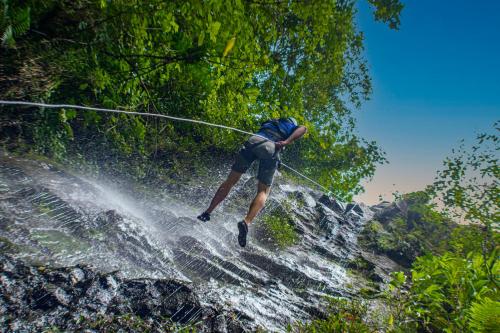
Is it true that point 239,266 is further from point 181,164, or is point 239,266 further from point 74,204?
point 181,164

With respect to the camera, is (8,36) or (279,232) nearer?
(8,36)

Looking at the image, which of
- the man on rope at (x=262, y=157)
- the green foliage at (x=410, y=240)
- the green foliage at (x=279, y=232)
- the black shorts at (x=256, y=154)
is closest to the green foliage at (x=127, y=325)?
the man on rope at (x=262, y=157)

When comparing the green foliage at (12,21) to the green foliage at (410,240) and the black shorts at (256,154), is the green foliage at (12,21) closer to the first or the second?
the black shorts at (256,154)

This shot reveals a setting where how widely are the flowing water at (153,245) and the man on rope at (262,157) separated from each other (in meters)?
1.04

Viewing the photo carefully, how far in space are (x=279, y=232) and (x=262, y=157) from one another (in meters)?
3.58

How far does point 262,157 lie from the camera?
5.64 m

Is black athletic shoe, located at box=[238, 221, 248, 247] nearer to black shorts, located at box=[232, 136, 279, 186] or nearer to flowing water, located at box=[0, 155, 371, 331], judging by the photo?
flowing water, located at box=[0, 155, 371, 331]

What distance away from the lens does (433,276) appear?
3184 mm

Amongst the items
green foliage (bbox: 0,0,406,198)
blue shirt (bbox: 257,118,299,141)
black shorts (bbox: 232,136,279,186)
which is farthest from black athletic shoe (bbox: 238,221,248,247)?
green foliage (bbox: 0,0,406,198)

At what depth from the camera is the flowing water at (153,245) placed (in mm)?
3883

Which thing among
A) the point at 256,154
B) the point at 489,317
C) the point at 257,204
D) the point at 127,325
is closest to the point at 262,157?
the point at 256,154

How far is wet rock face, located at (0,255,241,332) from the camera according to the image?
2.62m

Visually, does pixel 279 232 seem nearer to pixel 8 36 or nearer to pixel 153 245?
pixel 153 245

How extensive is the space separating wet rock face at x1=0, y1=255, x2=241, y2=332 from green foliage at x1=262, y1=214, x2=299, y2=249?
4.76 meters
